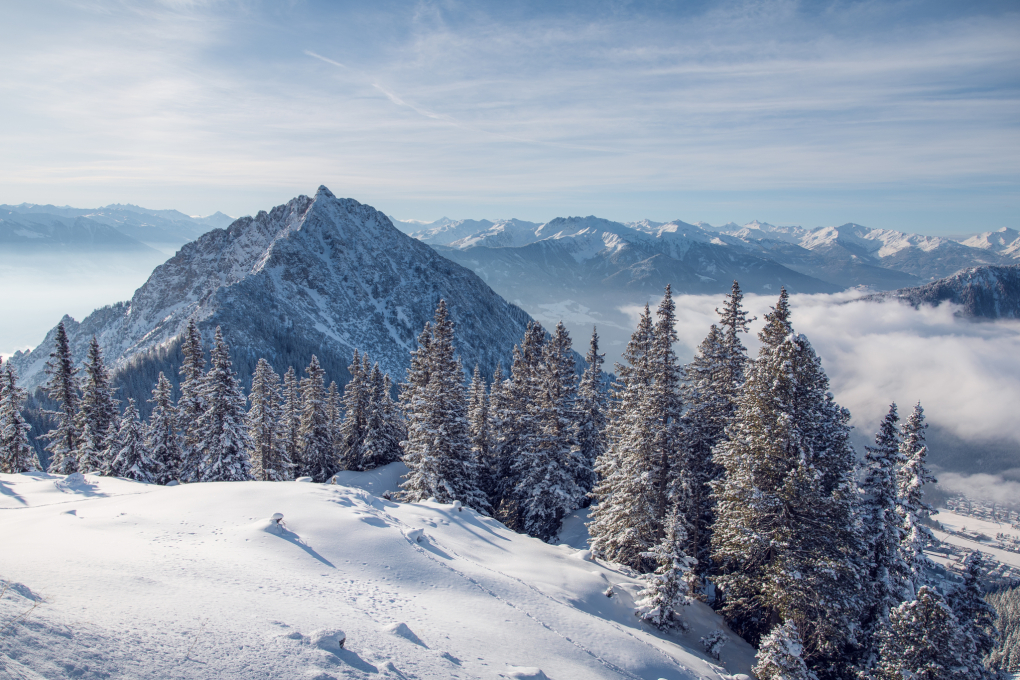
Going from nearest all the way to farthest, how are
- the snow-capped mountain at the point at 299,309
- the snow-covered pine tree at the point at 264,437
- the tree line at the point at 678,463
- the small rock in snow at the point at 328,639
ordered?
the small rock in snow at the point at 328,639
the tree line at the point at 678,463
the snow-covered pine tree at the point at 264,437
the snow-capped mountain at the point at 299,309

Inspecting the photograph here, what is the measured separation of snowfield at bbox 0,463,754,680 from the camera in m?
7.78

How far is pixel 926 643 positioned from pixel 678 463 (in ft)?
33.7

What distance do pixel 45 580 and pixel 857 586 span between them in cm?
2077

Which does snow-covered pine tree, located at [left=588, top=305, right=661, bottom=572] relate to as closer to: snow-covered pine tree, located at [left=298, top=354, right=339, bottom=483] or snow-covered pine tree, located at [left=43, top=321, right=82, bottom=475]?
snow-covered pine tree, located at [left=298, top=354, right=339, bottom=483]

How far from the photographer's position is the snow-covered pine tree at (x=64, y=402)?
1446 inches

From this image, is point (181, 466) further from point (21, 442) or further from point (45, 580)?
point (45, 580)

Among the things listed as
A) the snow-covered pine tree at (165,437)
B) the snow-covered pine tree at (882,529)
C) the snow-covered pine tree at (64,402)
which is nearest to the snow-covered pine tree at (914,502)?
the snow-covered pine tree at (882,529)

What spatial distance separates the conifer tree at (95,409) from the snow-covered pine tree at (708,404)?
40.8 m

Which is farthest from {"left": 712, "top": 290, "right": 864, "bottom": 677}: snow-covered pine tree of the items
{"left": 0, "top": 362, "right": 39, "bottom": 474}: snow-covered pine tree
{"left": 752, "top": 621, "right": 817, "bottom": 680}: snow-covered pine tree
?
{"left": 0, "top": 362, "right": 39, "bottom": 474}: snow-covered pine tree

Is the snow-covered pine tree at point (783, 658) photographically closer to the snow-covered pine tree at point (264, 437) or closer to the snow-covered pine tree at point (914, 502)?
the snow-covered pine tree at point (914, 502)

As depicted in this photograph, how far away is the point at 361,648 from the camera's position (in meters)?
9.31

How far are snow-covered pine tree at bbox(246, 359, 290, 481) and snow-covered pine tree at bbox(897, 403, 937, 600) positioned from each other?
4151cm

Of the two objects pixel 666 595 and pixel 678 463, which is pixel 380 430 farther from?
pixel 666 595

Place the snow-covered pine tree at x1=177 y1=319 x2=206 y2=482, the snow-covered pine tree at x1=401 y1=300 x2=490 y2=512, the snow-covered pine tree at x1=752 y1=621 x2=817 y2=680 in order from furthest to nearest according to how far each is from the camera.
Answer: the snow-covered pine tree at x1=177 y1=319 x2=206 y2=482
the snow-covered pine tree at x1=401 y1=300 x2=490 y2=512
the snow-covered pine tree at x1=752 y1=621 x2=817 y2=680
